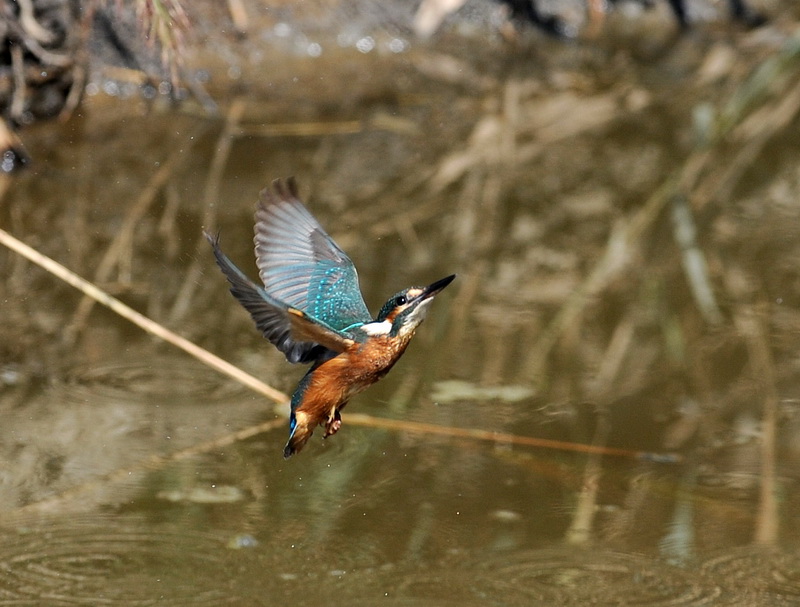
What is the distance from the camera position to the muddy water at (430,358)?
343 cm

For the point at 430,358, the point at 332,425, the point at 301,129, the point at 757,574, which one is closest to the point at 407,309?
the point at 332,425

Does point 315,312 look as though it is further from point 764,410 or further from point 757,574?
point 764,410

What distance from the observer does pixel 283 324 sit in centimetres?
261

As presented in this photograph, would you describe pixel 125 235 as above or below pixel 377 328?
above

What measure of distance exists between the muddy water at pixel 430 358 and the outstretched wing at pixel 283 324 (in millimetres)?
755

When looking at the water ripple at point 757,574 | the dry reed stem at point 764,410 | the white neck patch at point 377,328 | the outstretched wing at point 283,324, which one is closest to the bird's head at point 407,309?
the white neck patch at point 377,328

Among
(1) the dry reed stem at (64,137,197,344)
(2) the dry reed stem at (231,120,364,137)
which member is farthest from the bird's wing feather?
(2) the dry reed stem at (231,120,364,137)

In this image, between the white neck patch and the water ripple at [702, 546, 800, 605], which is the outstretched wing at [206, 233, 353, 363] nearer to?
the white neck patch

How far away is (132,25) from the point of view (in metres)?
6.96

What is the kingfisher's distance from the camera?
258cm

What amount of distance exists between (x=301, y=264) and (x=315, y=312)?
150mm

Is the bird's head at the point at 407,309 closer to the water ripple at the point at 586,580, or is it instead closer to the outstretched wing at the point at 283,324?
the outstretched wing at the point at 283,324

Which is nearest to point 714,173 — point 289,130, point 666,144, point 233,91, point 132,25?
point 666,144

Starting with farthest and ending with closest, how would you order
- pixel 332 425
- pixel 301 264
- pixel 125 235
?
pixel 125 235
pixel 301 264
pixel 332 425
